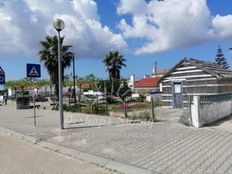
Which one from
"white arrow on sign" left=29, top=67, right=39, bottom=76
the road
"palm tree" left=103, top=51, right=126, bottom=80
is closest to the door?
"white arrow on sign" left=29, top=67, right=39, bottom=76

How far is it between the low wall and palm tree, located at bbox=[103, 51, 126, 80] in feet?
143

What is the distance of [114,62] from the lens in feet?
196

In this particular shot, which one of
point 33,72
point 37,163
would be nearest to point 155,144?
point 37,163

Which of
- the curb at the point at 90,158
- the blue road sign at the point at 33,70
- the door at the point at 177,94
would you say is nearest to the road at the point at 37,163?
the curb at the point at 90,158

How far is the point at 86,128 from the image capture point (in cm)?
1376

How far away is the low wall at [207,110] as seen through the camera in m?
13.1

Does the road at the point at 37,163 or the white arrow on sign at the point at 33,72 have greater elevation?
the white arrow on sign at the point at 33,72

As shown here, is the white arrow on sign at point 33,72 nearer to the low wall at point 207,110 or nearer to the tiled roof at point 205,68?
the low wall at point 207,110

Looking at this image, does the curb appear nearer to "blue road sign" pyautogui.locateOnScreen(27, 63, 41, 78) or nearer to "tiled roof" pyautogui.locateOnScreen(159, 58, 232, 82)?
"blue road sign" pyautogui.locateOnScreen(27, 63, 41, 78)

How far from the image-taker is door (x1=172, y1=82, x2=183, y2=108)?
75.1 feet

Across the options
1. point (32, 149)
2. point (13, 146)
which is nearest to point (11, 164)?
point (32, 149)

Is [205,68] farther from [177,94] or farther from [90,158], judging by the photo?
[90,158]

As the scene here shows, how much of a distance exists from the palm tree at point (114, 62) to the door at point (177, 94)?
3667 cm

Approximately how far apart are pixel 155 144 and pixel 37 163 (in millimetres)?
3346
